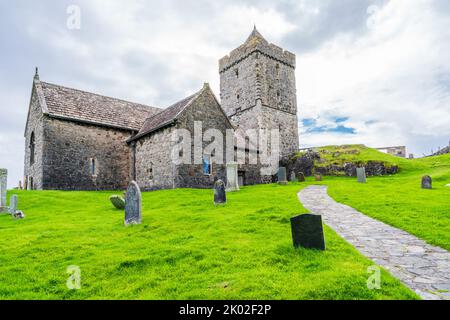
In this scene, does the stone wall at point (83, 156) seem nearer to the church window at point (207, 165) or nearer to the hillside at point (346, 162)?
the church window at point (207, 165)

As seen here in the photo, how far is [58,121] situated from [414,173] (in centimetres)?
3024

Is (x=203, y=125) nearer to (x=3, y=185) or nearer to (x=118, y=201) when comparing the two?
(x=118, y=201)

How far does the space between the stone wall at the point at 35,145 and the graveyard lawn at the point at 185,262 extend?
13.6 metres

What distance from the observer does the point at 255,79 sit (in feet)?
121

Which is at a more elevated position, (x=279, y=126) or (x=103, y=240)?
(x=279, y=126)

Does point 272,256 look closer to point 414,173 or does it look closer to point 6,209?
point 6,209

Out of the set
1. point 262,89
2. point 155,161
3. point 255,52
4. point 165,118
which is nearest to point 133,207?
point 155,161

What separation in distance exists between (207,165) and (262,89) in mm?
18249

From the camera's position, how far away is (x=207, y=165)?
2250cm

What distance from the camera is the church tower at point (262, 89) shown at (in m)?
37.2

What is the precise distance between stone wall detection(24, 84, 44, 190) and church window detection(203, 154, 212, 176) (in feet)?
37.1
